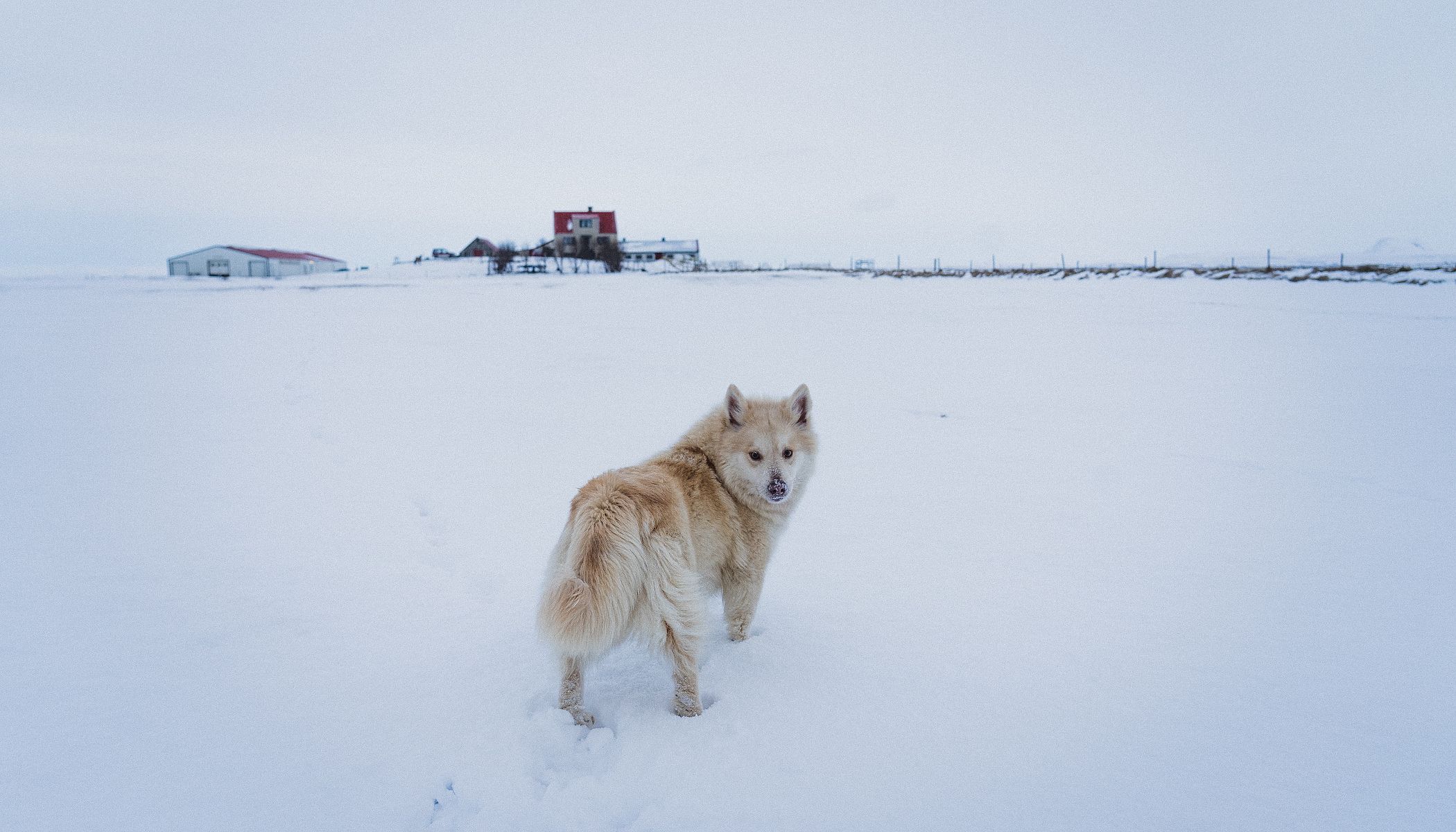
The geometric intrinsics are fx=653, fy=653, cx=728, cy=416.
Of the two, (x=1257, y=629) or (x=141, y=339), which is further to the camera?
(x=141, y=339)

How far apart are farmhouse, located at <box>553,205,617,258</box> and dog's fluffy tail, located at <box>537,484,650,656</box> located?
194 feet

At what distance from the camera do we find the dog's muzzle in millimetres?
3686

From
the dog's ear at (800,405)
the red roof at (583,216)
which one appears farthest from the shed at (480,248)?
the dog's ear at (800,405)

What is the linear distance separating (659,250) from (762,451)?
6523cm

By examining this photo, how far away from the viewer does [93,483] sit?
5.56 metres

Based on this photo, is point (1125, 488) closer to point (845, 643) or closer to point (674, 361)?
point (845, 643)

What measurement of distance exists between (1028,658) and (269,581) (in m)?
4.57

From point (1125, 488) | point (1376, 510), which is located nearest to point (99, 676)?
point (1125, 488)

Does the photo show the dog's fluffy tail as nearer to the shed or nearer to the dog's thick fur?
the dog's thick fur

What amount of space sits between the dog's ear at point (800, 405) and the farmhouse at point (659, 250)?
6056cm

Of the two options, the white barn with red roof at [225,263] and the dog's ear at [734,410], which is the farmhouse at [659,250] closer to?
the white barn with red roof at [225,263]

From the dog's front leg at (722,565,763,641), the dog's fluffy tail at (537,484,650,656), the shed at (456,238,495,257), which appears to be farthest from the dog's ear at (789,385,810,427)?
Answer: the shed at (456,238,495,257)

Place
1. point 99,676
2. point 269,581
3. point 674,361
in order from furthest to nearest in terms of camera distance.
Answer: point 674,361 < point 269,581 < point 99,676

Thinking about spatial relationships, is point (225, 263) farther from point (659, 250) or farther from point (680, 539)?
point (680, 539)
